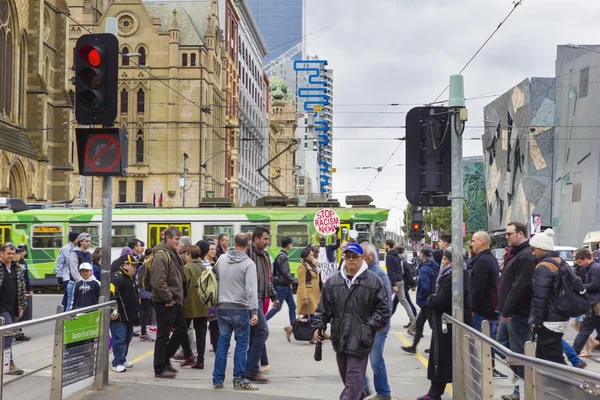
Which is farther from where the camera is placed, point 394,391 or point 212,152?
point 212,152

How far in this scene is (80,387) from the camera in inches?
360

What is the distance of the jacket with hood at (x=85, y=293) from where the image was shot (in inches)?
444

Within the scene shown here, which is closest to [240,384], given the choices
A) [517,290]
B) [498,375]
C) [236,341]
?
[236,341]

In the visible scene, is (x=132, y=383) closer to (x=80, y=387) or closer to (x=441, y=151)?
(x=80, y=387)

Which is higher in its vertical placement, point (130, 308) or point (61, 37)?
point (61, 37)

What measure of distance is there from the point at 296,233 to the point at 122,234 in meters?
6.58

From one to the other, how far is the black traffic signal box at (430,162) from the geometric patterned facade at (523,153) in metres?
56.8

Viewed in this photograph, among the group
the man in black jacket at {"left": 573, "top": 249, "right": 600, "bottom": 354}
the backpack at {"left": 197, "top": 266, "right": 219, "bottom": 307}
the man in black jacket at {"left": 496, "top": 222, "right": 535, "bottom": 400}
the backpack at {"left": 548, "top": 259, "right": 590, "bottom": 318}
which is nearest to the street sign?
the backpack at {"left": 197, "top": 266, "right": 219, "bottom": 307}

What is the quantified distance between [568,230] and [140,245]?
55.1m

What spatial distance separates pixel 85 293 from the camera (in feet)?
37.0

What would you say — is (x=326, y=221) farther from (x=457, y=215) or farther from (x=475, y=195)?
(x=475, y=195)

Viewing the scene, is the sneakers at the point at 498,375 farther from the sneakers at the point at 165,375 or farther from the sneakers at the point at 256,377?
the sneakers at the point at 165,375

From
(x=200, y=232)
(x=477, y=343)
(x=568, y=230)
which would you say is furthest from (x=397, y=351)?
(x=568, y=230)

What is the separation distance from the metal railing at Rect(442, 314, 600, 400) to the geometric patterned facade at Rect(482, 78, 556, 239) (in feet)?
190
